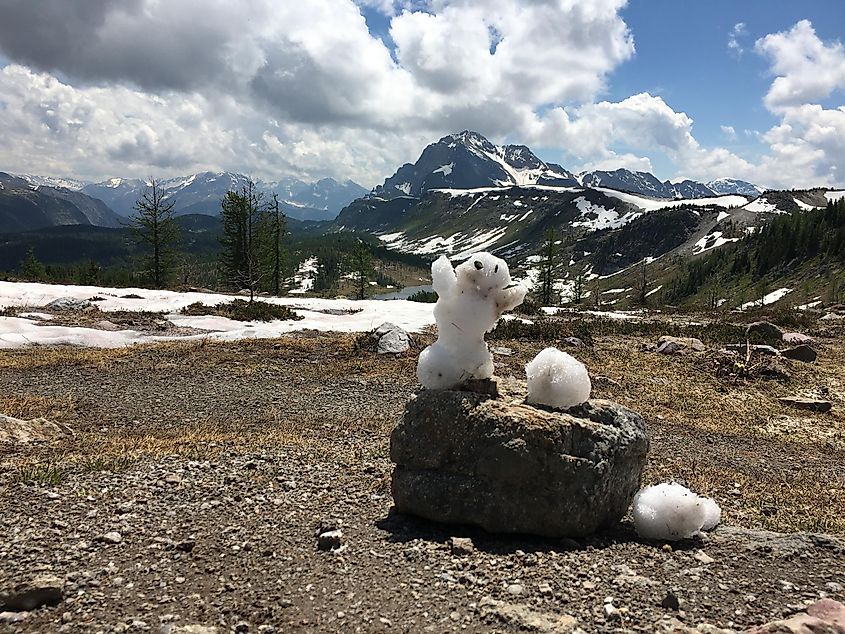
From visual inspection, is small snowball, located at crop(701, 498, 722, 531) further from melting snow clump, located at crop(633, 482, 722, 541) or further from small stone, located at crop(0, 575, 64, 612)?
small stone, located at crop(0, 575, 64, 612)

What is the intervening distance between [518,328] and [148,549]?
2238 cm

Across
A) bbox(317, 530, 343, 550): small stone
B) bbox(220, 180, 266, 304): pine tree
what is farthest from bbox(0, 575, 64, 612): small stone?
bbox(220, 180, 266, 304): pine tree

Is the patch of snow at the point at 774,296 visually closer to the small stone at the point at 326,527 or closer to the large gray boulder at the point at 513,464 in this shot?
the large gray boulder at the point at 513,464

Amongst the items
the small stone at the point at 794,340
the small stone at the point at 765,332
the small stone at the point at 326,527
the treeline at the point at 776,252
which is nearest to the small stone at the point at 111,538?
the small stone at the point at 326,527

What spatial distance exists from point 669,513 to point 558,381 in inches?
74.0

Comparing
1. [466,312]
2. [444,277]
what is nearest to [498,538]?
[466,312]

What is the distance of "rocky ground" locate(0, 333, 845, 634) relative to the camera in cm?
Result: 431

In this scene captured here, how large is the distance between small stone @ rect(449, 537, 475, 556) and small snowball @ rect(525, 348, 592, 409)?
191 cm

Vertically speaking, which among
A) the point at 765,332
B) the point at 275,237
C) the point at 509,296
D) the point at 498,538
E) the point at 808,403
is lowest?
the point at 808,403

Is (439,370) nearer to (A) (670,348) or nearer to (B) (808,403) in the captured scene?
(B) (808,403)

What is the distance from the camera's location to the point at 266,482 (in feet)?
24.1

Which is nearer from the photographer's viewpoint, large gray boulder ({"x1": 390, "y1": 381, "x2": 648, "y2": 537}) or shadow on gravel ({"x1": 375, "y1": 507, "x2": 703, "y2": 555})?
shadow on gravel ({"x1": 375, "y1": 507, "x2": 703, "y2": 555})

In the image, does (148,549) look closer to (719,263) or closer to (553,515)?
(553,515)

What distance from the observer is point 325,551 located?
5.40m
